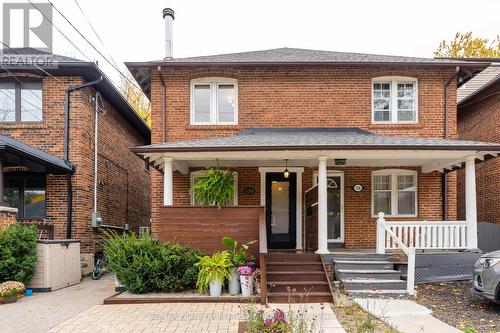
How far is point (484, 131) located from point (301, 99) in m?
6.78

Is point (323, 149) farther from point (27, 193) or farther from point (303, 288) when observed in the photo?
point (27, 193)

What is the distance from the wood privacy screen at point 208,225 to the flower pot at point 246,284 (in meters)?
1.00

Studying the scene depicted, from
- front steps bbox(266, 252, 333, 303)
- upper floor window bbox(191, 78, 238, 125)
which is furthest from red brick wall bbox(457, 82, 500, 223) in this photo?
upper floor window bbox(191, 78, 238, 125)

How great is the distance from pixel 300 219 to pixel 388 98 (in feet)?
14.6

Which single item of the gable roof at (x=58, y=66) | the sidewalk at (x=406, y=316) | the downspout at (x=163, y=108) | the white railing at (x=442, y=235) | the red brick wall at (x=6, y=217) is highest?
the gable roof at (x=58, y=66)

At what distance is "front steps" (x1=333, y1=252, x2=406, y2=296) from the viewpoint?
754 centimetres

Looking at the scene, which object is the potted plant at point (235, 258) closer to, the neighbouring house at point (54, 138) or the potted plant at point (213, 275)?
the potted plant at point (213, 275)

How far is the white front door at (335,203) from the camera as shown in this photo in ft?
34.9

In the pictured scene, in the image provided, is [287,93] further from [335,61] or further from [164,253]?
[164,253]

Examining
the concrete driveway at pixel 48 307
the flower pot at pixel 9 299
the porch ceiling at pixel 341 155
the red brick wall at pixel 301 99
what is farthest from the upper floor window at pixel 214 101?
the flower pot at pixel 9 299

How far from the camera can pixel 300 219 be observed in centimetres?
1065

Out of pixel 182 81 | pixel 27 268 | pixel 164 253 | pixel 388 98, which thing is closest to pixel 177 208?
pixel 164 253

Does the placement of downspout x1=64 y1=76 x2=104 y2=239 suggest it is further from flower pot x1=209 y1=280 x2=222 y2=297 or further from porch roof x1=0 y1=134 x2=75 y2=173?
flower pot x1=209 y1=280 x2=222 y2=297

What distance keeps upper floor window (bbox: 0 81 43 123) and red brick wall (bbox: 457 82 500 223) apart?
1416 cm
